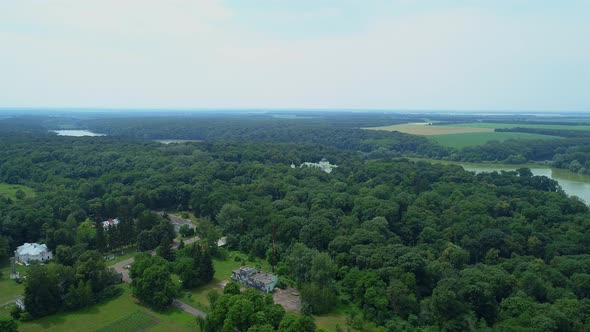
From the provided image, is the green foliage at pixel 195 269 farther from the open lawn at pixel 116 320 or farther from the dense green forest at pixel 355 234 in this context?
the open lawn at pixel 116 320

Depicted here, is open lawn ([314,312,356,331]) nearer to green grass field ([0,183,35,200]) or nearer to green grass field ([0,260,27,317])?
green grass field ([0,260,27,317])

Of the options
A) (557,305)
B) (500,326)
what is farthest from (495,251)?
(500,326)

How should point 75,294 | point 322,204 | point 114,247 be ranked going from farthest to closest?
point 322,204 → point 114,247 → point 75,294

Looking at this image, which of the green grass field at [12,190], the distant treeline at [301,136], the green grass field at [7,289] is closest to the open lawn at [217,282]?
the green grass field at [7,289]

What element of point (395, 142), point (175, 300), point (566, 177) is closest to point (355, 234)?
point (175, 300)

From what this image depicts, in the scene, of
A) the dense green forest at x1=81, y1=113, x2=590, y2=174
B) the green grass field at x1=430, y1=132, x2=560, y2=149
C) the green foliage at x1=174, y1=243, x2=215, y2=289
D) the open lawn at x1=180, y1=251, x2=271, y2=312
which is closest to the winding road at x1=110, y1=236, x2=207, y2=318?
the open lawn at x1=180, y1=251, x2=271, y2=312

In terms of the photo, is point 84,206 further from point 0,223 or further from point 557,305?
point 557,305

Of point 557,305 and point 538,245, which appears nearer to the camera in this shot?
point 557,305

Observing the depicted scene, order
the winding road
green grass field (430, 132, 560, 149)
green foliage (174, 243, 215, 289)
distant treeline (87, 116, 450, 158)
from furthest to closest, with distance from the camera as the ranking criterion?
green grass field (430, 132, 560, 149) → distant treeline (87, 116, 450, 158) → green foliage (174, 243, 215, 289) → the winding road
